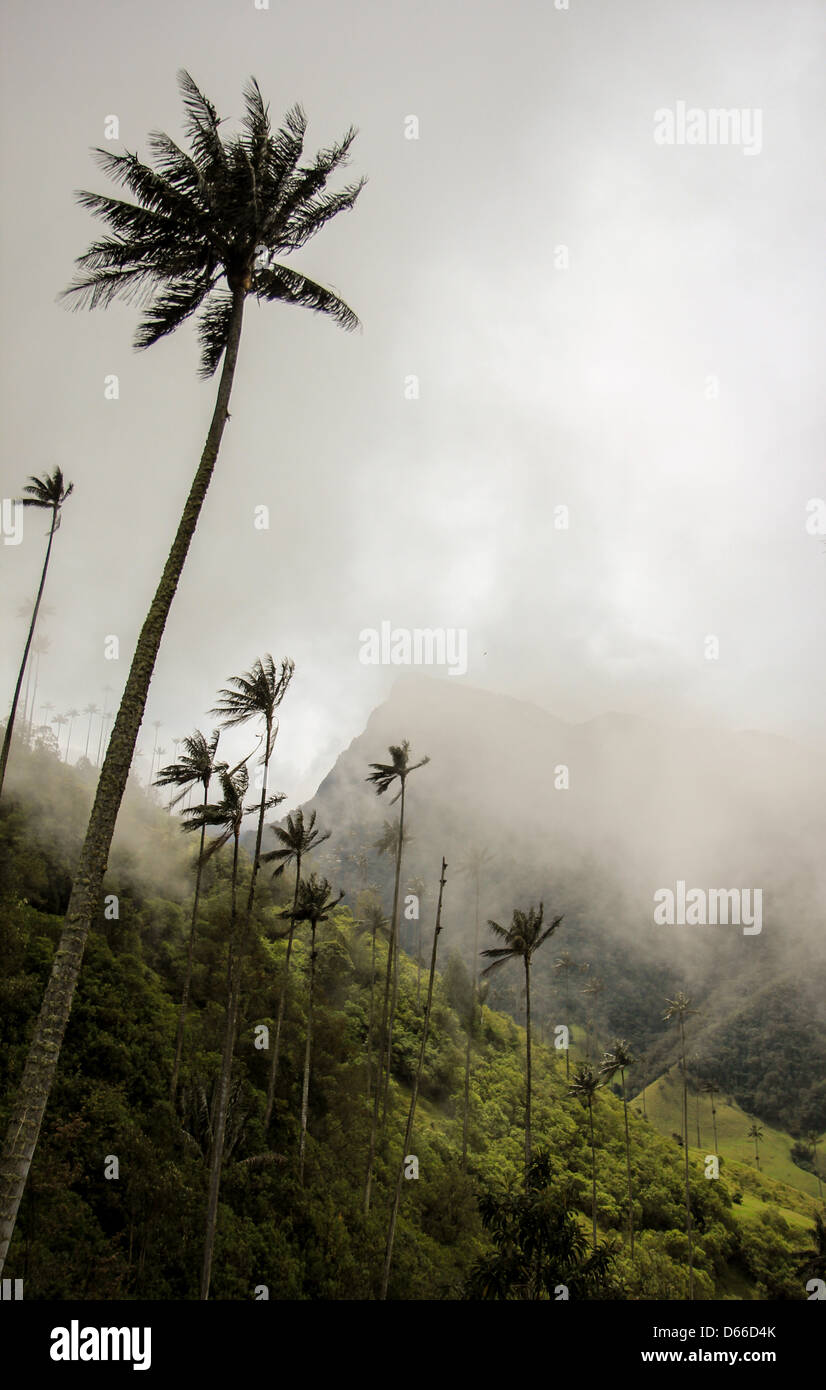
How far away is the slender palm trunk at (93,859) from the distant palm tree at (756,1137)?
112 meters

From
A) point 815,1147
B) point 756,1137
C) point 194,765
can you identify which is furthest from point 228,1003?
point 815,1147

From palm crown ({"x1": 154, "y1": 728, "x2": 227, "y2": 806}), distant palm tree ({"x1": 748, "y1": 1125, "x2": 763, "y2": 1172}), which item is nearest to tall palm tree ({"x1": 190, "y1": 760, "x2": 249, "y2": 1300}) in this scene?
palm crown ({"x1": 154, "y1": 728, "x2": 227, "y2": 806})

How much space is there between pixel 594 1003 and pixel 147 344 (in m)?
126

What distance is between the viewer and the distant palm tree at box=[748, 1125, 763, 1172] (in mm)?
88188

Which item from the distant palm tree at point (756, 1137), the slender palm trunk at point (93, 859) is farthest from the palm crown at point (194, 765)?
the distant palm tree at point (756, 1137)

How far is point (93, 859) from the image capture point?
8.36 m

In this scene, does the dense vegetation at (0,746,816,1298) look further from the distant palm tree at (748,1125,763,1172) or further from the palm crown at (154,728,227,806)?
the distant palm tree at (748,1125,763,1172)

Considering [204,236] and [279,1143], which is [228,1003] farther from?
[204,236]

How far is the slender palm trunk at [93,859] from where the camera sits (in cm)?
698

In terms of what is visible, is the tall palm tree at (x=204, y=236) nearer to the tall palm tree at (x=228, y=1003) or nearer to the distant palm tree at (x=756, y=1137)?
the tall palm tree at (x=228, y=1003)

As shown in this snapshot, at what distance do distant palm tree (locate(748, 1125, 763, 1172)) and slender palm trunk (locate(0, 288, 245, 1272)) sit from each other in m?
112

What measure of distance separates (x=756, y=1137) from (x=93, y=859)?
386 feet
